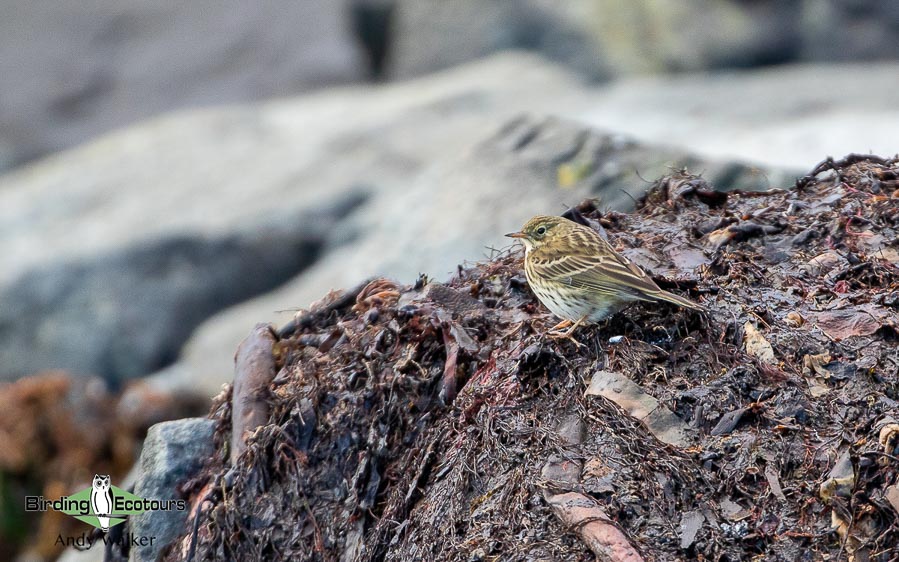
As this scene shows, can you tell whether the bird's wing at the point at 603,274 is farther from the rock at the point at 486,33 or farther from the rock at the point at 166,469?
the rock at the point at 486,33

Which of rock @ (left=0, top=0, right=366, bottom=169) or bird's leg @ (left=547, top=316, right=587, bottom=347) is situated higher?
bird's leg @ (left=547, top=316, right=587, bottom=347)

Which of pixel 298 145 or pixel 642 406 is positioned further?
pixel 298 145

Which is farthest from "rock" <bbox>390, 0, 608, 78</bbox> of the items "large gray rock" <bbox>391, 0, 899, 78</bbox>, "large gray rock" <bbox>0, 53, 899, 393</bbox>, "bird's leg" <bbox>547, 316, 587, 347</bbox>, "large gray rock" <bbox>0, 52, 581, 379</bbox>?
"bird's leg" <bbox>547, 316, 587, 347</bbox>

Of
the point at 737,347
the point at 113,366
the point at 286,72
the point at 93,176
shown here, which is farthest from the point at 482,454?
the point at 286,72

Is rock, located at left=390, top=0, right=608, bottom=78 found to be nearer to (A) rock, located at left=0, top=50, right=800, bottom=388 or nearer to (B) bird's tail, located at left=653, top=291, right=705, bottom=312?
(A) rock, located at left=0, top=50, right=800, bottom=388

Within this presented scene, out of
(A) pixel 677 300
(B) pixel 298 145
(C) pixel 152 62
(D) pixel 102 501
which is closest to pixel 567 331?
(A) pixel 677 300

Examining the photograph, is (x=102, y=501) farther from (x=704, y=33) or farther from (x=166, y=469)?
(x=704, y=33)

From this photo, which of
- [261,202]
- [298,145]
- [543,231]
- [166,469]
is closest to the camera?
[166,469]
